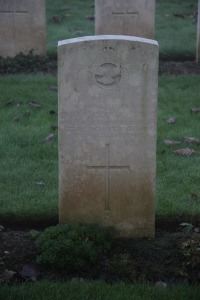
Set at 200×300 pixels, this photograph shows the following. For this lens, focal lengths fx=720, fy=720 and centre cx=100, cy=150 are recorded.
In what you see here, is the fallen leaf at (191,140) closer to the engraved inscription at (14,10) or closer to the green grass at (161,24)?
the green grass at (161,24)

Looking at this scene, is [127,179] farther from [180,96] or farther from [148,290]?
[180,96]

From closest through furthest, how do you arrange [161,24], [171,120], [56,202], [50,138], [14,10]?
[56,202], [50,138], [171,120], [14,10], [161,24]

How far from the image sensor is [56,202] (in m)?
5.68

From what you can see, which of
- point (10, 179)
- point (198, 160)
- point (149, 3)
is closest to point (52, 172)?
point (10, 179)

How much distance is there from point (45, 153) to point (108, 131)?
6.77 feet

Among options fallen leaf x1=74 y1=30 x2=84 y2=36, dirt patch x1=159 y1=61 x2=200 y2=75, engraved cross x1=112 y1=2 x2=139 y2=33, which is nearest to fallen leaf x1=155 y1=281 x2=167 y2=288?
dirt patch x1=159 y1=61 x2=200 y2=75

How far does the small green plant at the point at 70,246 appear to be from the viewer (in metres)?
4.68

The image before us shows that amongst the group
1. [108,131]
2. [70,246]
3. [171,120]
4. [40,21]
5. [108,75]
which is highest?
[40,21]

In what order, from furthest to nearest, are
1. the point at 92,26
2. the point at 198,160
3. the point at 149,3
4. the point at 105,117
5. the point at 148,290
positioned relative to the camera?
the point at 92,26, the point at 149,3, the point at 198,160, the point at 105,117, the point at 148,290

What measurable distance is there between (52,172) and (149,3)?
574 cm

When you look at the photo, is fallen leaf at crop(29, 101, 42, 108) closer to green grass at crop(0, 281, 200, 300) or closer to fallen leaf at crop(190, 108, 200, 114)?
fallen leaf at crop(190, 108, 200, 114)

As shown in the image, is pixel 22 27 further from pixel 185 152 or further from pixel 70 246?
pixel 70 246

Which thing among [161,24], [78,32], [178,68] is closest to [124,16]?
[178,68]

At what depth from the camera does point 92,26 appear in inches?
552
